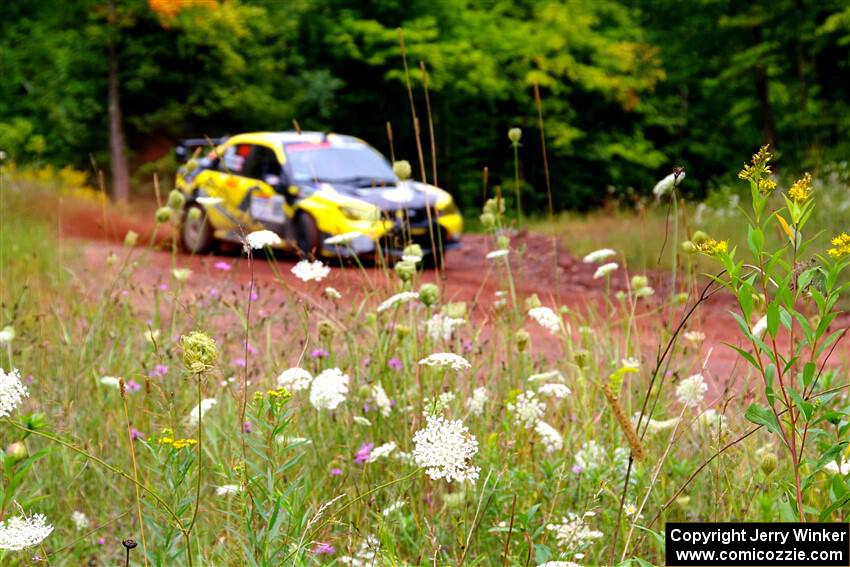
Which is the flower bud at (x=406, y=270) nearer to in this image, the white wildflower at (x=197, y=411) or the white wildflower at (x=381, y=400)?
the white wildflower at (x=381, y=400)

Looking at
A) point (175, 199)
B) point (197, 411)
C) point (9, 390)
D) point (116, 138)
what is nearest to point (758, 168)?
point (9, 390)

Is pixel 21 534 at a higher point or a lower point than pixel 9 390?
lower

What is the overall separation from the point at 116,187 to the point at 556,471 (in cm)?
1842

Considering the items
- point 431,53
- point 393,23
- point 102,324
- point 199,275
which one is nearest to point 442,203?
point 199,275

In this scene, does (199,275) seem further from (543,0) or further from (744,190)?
(543,0)

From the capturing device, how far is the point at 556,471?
10.7 ft

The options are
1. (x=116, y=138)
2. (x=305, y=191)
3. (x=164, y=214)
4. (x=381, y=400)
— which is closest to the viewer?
(x=381, y=400)

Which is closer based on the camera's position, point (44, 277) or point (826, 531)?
point (826, 531)

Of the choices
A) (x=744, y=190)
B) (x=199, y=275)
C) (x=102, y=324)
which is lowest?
(x=744, y=190)

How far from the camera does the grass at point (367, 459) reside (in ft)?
7.56

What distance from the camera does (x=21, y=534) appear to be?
1.93 metres

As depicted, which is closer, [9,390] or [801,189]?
[801,189]

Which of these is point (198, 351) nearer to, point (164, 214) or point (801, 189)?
point (801, 189)

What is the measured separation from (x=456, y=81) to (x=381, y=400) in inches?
899
